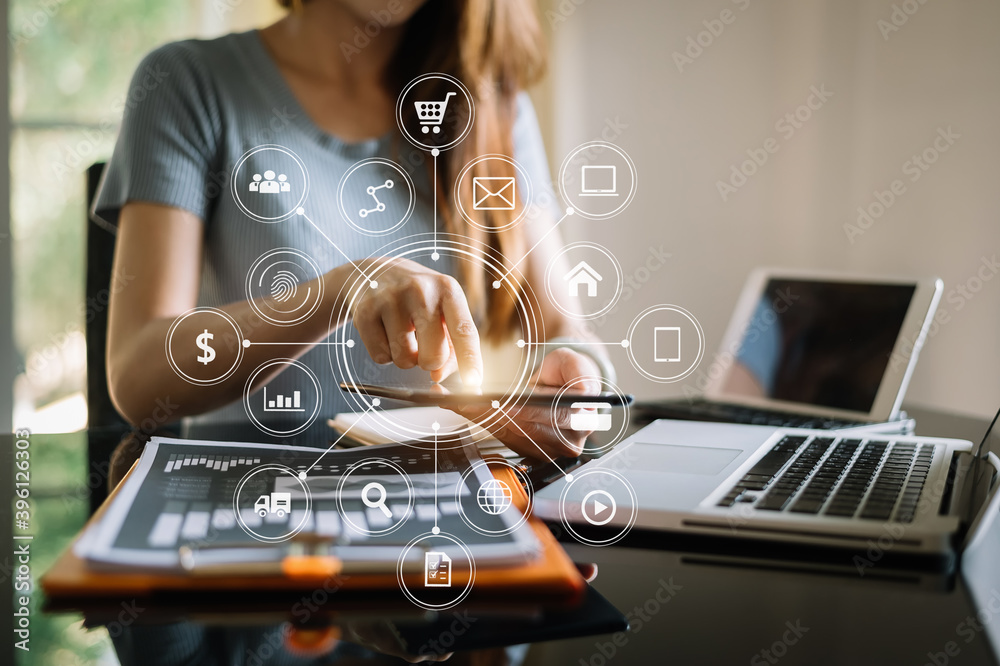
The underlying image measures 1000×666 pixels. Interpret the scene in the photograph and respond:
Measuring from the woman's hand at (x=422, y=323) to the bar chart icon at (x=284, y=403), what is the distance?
0.11 metres

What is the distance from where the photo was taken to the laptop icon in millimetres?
471

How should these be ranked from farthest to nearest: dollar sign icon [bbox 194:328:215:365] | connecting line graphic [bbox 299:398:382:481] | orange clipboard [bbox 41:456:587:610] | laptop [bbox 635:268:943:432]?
laptop [bbox 635:268:943:432] < dollar sign icon [bbox 194:328:215:365] < connecting line graphic [bbox 299:398:382:481] < orange clipboard [bbox 41:456:587:610]

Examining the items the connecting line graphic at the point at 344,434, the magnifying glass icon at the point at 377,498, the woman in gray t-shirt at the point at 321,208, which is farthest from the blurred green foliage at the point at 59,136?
the magnifying glass icon at the point at 377,498

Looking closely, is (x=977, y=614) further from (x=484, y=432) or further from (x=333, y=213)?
(x=333, y=213)

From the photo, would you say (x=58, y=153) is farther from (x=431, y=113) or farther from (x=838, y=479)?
(x=838, y=479)

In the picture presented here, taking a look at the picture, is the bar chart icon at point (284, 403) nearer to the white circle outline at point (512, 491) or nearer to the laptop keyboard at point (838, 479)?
the white circle outline at point (512, 491)

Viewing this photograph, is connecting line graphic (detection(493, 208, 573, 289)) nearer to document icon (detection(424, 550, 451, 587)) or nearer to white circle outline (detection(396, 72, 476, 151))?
white circle outline (detection(396, 72, 476, 151))

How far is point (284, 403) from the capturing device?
496 millimetres

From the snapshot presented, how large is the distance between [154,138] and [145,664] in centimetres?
46

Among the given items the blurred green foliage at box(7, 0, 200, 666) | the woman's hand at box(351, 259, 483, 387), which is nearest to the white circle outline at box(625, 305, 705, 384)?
the woman's hand at box(351, 259, 483, 387)

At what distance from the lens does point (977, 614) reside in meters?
Answer: 0.26

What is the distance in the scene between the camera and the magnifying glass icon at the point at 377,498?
0.31 metres

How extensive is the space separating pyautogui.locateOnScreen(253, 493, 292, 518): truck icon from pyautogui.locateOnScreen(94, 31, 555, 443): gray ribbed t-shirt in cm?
17

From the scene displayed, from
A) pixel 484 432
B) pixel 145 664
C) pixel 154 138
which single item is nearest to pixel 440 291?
pixel 484 432
